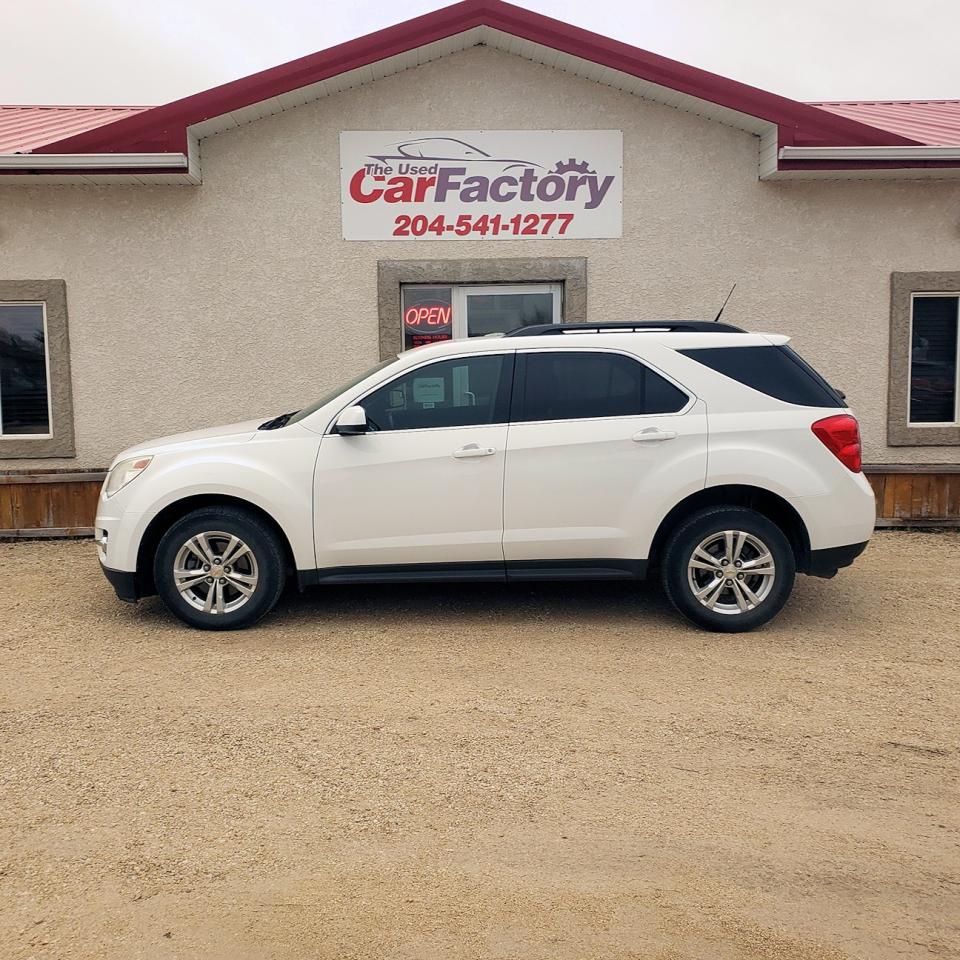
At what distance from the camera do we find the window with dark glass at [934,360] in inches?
391

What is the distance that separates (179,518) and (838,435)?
4170 millimetres

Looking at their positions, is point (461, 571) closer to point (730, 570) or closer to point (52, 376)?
point (730, 570)

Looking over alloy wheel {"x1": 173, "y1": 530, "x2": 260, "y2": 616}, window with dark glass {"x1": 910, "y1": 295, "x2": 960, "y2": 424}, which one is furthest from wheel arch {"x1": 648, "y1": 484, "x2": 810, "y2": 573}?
window with dark glass {"x1": 910, "y1": 295, "x2": 960, "y2": 424}

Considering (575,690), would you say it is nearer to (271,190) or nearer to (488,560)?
(488,560)

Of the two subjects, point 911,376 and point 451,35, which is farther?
point 911,376

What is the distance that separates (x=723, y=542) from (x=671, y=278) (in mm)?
4419

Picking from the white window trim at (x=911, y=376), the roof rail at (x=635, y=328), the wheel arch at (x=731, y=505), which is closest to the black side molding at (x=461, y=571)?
the wheel arch at (x=731, y=505)

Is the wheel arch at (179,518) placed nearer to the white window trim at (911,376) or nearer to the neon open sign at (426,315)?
the neon open sign at (426,315)

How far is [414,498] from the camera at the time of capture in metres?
5.96

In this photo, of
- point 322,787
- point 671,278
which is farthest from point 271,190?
point 322,787

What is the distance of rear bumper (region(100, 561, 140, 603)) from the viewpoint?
604 cm

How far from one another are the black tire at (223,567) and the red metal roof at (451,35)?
445 cm

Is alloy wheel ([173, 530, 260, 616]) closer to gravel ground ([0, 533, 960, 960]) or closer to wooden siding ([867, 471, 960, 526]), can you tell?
gravel ground ([0, 533, 960, 960])

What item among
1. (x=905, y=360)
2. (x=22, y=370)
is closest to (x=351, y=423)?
(x=22, y=370)
